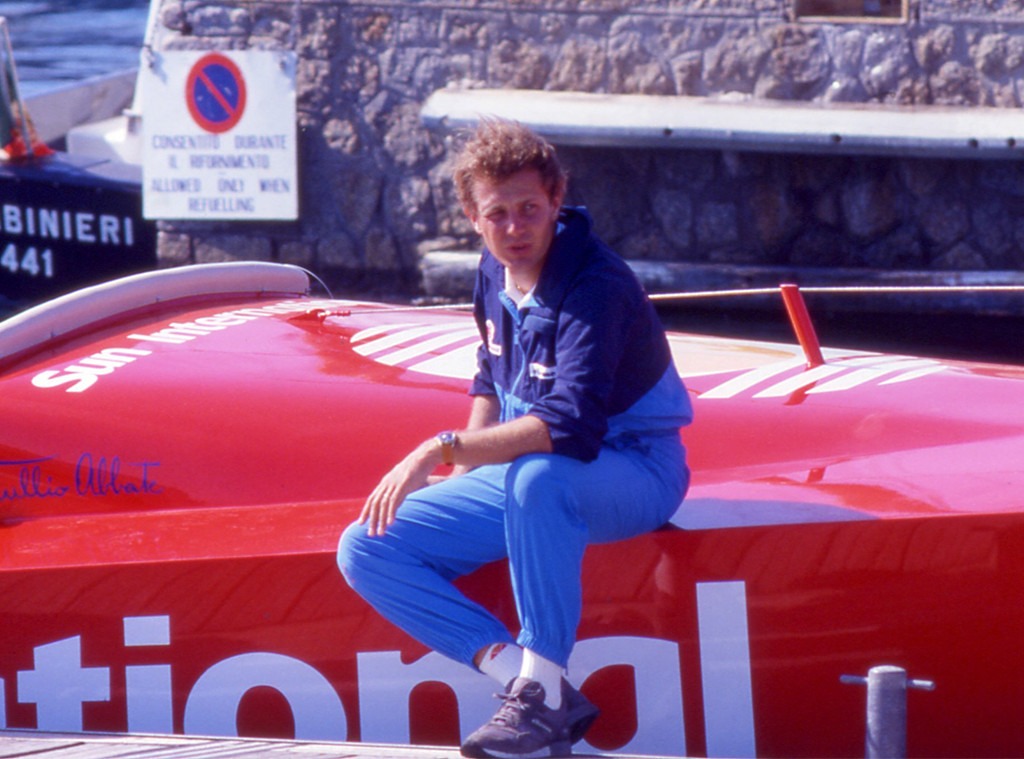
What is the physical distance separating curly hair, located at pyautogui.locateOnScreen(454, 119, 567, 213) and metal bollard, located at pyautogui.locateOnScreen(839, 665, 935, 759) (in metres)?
0.94

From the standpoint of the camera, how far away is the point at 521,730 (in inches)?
93.4

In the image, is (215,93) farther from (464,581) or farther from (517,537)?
(517,537)

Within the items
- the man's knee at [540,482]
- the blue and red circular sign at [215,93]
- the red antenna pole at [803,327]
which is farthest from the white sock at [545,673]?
the blue and red circular sign at [215,93]

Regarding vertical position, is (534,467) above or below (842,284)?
above

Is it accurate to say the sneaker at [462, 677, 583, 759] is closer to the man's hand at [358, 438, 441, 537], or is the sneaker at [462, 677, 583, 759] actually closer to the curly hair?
the man's hand at [358, 438, 441, 537]

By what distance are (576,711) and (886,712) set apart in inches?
19.3

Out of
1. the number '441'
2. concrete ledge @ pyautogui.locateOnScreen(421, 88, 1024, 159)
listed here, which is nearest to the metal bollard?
concrete ledge @ pyautogui.locateOnScreen(421, 88, 1024, 159)

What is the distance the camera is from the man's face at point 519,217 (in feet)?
8.19

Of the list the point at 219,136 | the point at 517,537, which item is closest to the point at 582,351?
the point at 517,537

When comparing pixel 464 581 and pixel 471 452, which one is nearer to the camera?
pixel 471 452

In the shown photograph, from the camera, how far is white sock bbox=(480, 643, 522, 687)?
247cm

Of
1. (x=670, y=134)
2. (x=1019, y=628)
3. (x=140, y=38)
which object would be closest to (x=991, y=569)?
(x=1019, y=628)

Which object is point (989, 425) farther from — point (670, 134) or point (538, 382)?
point (670, 134)

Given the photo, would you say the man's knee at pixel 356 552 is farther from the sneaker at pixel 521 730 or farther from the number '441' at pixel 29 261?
the number '441' at pixel 29 261
